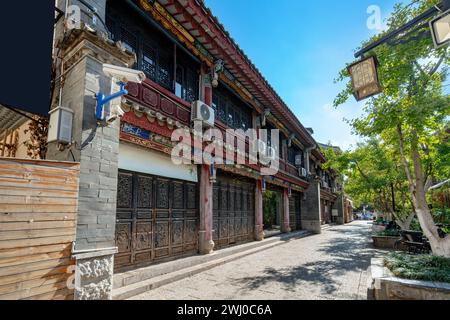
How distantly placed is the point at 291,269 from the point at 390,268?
116 inches

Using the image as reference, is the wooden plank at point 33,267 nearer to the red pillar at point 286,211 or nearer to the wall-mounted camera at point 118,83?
the wall-mounted camera at point 118,83

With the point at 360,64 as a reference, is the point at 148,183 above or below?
below

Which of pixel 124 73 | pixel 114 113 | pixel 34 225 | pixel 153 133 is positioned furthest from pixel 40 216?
pixel 153 133

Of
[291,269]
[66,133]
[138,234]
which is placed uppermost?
[66,133]

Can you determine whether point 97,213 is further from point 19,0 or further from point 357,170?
point 357,170

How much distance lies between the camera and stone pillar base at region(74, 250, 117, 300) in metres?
4.16

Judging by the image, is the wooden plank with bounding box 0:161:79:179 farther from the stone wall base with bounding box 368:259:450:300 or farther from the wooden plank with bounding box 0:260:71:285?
the stone wall base with bounding box 368:259:450:300

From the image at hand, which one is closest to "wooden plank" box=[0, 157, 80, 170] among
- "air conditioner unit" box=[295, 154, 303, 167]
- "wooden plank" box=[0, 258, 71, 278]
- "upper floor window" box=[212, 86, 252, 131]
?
"wooden plank" box=[0, 258, 71, 278]

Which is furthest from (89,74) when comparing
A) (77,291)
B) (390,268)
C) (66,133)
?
(390,268)

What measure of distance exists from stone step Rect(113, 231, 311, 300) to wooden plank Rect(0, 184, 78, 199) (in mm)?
2306

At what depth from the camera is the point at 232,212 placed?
432 inches

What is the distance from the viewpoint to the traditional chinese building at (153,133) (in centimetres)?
456

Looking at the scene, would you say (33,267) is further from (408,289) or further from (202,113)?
(408,289)

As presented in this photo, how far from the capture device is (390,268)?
18.9ft
